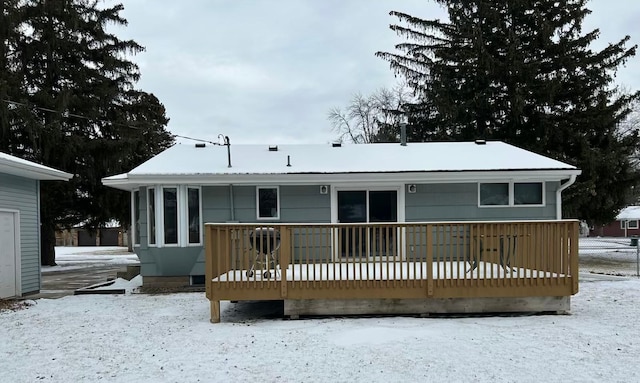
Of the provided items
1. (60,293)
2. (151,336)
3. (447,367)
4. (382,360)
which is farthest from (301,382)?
(60,293)

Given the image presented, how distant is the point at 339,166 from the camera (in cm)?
1063

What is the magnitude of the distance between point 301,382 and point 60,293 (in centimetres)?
833

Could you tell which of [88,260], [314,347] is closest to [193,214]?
[314,347]

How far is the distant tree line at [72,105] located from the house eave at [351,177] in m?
7.71

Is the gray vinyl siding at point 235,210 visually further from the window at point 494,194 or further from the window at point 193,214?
the window at point 494,194

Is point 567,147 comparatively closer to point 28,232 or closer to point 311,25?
point 311,25

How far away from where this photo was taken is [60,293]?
10.6 m

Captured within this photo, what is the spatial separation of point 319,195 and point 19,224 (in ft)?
20.2

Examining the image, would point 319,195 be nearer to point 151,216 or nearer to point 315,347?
point 151,216

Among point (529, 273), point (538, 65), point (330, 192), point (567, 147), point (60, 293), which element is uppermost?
point (538, 65)

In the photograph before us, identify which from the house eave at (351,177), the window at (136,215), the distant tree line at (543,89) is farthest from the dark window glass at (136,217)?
the distant tree line at (543,89)

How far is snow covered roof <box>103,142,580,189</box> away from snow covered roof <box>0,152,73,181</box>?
1106mm

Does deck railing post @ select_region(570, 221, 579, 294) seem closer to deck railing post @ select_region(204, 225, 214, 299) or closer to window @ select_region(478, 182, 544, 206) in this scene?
window @ select_region(478, 182, 544, 206)

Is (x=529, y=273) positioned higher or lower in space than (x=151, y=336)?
higher
